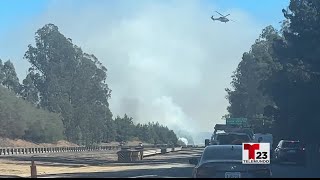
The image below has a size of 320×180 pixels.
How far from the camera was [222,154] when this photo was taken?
19391 mm

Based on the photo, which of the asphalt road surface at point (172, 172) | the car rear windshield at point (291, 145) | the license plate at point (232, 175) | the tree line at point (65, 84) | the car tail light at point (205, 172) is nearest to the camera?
the license plate at point (232, 175)

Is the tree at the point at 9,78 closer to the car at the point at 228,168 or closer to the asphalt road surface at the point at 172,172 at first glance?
the asphalt road surface at the point at 172,172

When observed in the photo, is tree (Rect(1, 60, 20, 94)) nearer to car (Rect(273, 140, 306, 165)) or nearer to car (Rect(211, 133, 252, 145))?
car (Rect(273, 140, 306, 165))

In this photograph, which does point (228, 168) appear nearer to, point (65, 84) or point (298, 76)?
point (298, 76)

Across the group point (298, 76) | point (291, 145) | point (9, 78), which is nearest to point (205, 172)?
point (291, 145)

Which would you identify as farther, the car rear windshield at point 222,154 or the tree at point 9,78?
the tree at point 9,78

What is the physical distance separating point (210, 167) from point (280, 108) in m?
40.2

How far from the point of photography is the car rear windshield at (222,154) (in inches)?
750

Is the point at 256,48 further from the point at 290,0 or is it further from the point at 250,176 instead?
the point at 250,176

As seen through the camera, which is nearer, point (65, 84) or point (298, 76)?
point (298, 76)

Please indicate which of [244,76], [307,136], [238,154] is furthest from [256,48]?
[238,154]

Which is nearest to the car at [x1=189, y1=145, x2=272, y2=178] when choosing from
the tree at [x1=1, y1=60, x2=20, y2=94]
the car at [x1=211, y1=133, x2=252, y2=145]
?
the car at [x1=211, y1=133, x2=252, y2=145]

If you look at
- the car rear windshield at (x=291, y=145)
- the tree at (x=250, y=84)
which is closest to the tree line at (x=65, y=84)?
the tree at (x=250, y=84)

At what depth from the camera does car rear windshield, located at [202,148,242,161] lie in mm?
19061
